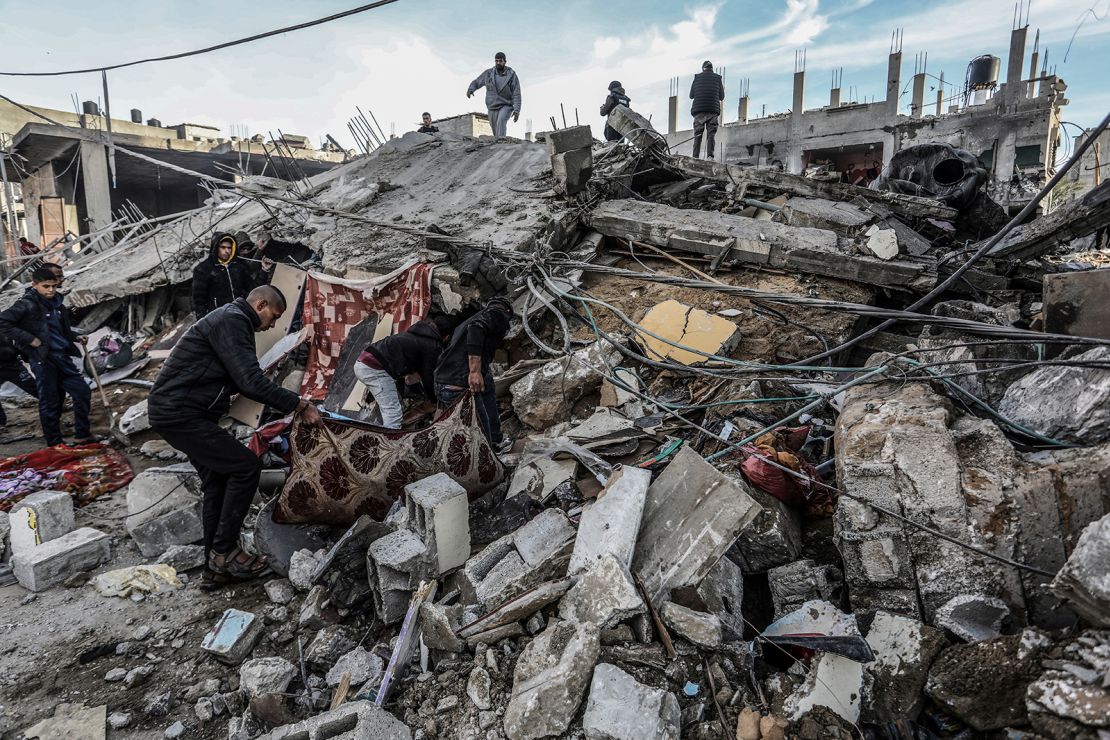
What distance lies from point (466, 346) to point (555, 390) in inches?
38.4

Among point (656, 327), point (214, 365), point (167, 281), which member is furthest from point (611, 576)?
point (167, 281)

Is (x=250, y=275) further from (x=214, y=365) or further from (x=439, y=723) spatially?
(x=439, y=723)

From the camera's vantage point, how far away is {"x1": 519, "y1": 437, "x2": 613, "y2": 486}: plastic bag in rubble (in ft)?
12.8

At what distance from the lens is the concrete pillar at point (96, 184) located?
14.1 meters

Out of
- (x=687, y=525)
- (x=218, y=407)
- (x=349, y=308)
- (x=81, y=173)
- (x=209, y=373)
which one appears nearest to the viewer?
(x=687, y=525)

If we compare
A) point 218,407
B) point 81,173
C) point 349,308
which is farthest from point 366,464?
point 81,173

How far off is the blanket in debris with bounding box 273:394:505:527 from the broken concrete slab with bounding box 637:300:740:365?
1897mm

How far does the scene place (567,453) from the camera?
4.18 metres

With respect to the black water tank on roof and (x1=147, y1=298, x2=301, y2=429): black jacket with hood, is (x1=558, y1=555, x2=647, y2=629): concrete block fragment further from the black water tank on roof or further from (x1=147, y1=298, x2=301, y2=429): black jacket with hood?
the black water tank on roof

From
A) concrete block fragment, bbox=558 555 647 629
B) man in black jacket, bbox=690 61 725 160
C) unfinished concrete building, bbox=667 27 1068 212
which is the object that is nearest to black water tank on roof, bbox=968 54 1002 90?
unfinished concrete building, bbox=667 27 1068 212

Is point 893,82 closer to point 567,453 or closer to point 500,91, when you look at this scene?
point 500,91

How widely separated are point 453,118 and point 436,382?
15478 mm

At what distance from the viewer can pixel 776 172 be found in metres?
7.79

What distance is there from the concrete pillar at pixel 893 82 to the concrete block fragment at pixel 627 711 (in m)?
27.9
